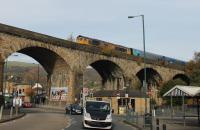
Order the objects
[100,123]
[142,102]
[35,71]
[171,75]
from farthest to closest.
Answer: [35,71] < [171,75] < [142,102] < [100,123]

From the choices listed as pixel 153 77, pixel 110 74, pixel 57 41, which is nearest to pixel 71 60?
pixel 57 41

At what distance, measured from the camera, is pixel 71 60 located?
66.8m

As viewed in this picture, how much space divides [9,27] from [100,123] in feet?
101

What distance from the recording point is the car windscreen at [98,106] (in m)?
27.6

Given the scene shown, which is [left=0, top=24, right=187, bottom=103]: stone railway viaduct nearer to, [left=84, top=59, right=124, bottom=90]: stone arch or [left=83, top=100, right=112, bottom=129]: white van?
[left=84, top=59, right=124, bottom=90]: stone arch

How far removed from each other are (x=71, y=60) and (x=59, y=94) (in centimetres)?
661

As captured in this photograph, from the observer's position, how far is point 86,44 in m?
70.8

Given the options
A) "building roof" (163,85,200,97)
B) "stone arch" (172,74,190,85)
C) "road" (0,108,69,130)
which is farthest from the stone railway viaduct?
"building roof" (163,85,200,97)

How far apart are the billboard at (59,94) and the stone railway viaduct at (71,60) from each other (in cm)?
81

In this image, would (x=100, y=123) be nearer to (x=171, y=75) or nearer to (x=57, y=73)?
(x=57, y=73)

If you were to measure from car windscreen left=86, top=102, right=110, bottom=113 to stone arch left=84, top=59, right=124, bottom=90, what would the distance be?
163 ft

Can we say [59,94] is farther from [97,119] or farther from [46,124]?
[97,119]

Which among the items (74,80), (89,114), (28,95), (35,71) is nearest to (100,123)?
(89,114)

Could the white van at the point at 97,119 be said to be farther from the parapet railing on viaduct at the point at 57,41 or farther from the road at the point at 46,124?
the parapet railing on viaduct at the point at 57,41
